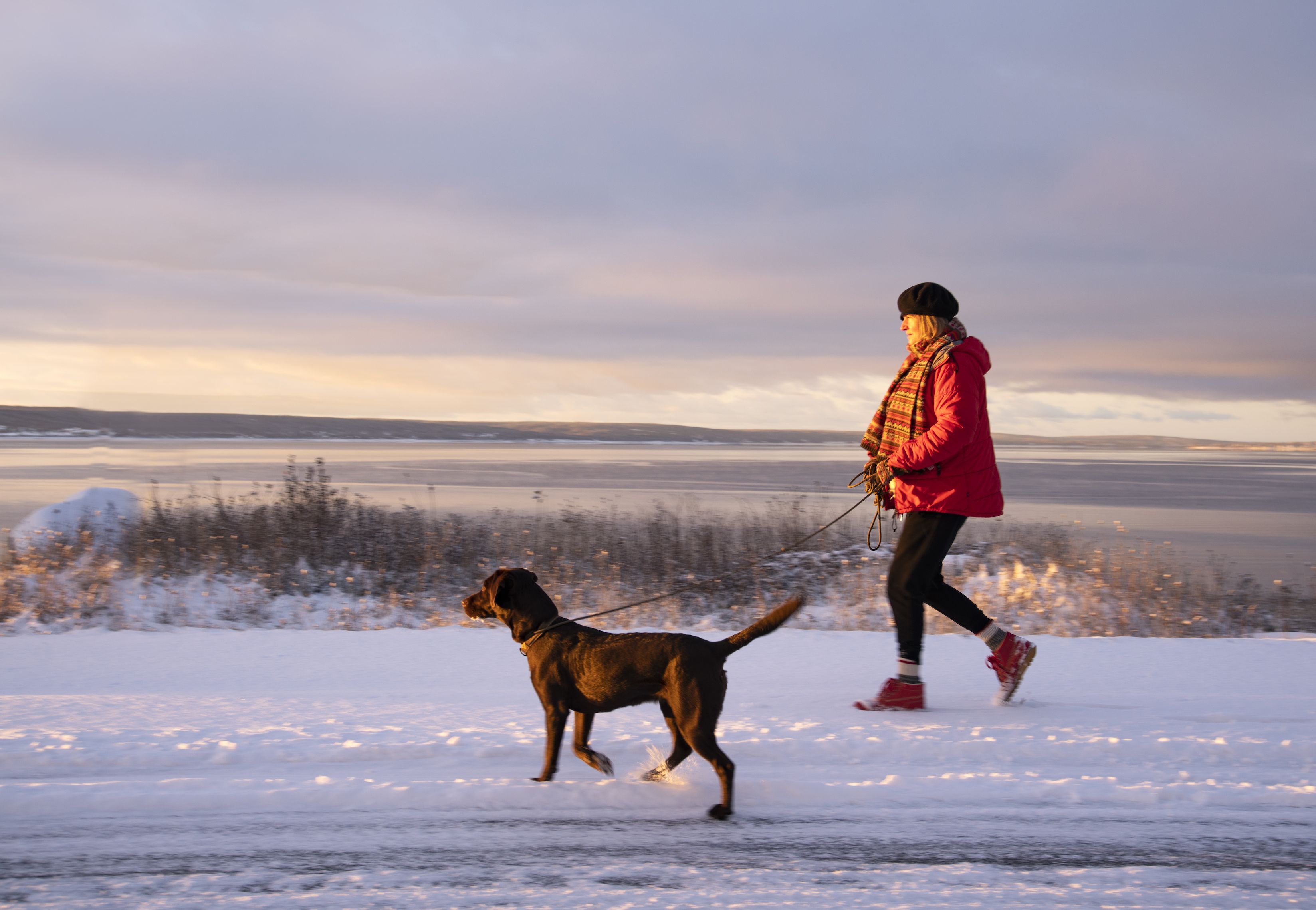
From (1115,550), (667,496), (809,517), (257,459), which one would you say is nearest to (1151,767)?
(1115,550)

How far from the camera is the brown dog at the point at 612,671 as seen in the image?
3127 millimetres

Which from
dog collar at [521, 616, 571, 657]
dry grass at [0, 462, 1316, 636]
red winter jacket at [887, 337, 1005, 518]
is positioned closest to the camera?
dog collar at [521, 616, 571, 657]

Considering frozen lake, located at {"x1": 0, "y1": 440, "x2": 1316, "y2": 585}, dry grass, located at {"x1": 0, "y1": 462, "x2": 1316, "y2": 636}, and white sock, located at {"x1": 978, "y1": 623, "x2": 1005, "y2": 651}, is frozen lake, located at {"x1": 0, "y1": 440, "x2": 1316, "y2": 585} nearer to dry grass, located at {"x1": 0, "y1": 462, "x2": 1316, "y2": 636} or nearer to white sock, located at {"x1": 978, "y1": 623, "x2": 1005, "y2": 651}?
dry grass, located at {"x1": 0, "y1": 462, "x2": 1316, "y2": 636}

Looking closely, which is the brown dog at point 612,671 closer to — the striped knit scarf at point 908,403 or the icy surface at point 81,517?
the striped knit scarf at point 908,403

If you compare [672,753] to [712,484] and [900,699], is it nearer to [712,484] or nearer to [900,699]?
[900,699]

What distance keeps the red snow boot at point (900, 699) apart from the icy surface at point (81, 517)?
9159 millimetres

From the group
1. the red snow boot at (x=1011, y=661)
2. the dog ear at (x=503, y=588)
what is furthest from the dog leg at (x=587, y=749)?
the red snow boot at (x=1011, y=661)

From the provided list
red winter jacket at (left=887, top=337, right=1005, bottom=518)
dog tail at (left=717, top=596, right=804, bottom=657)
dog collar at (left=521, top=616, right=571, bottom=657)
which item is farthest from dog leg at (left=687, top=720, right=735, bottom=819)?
red winter jacket at (left=887, top=337, right=1005, bottom=518)

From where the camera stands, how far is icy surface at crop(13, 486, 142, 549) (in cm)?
977

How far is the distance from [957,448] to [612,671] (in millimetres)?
1963

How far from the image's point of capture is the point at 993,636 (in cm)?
440

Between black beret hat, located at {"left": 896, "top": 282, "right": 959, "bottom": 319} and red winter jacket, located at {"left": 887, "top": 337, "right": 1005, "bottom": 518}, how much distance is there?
0.59 ft

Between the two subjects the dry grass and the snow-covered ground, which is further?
the dry grass

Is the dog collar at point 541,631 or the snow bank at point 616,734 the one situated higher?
the dog collar at point 541,631
